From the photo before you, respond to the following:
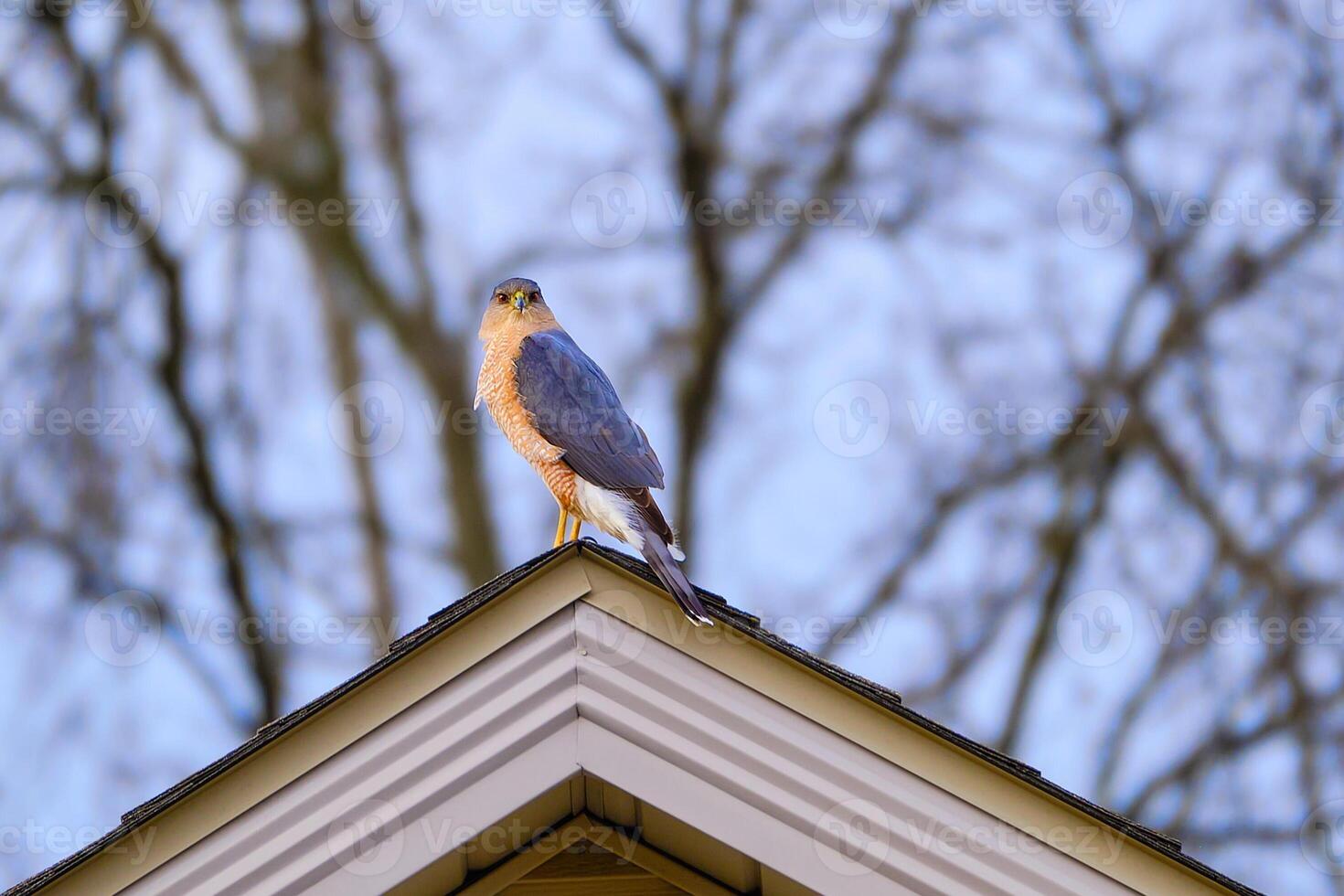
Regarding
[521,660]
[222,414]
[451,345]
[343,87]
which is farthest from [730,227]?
[521,660]

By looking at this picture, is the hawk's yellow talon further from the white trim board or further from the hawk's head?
the white trim board

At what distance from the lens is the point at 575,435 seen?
5004mm

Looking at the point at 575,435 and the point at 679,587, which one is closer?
→ the point at 679,587

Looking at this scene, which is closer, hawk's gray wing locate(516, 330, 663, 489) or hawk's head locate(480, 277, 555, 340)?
hawk's gray wing locate(516, 330, 663, 489)

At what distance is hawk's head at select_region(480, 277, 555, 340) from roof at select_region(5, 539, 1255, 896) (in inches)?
115

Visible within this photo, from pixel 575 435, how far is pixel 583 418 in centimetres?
7

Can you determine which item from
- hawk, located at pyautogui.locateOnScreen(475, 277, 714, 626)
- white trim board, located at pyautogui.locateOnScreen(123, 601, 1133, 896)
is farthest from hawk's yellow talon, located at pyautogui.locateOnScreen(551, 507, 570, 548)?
white trim board, located at pyautogui.locateOnScreen(123, 601, 1133, 896)

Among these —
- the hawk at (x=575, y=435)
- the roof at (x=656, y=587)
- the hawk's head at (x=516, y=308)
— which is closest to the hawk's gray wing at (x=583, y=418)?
the hawk at (x=575, y=435)

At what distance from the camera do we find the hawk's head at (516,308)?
249 inches

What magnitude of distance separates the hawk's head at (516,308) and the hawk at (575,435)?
1.21ft

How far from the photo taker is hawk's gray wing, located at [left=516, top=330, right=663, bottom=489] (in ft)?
15.9

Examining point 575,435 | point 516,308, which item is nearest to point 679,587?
point 575,435

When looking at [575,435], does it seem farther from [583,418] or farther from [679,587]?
[679,587]

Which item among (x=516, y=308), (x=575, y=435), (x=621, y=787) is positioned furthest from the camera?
(x=516, y=308)
